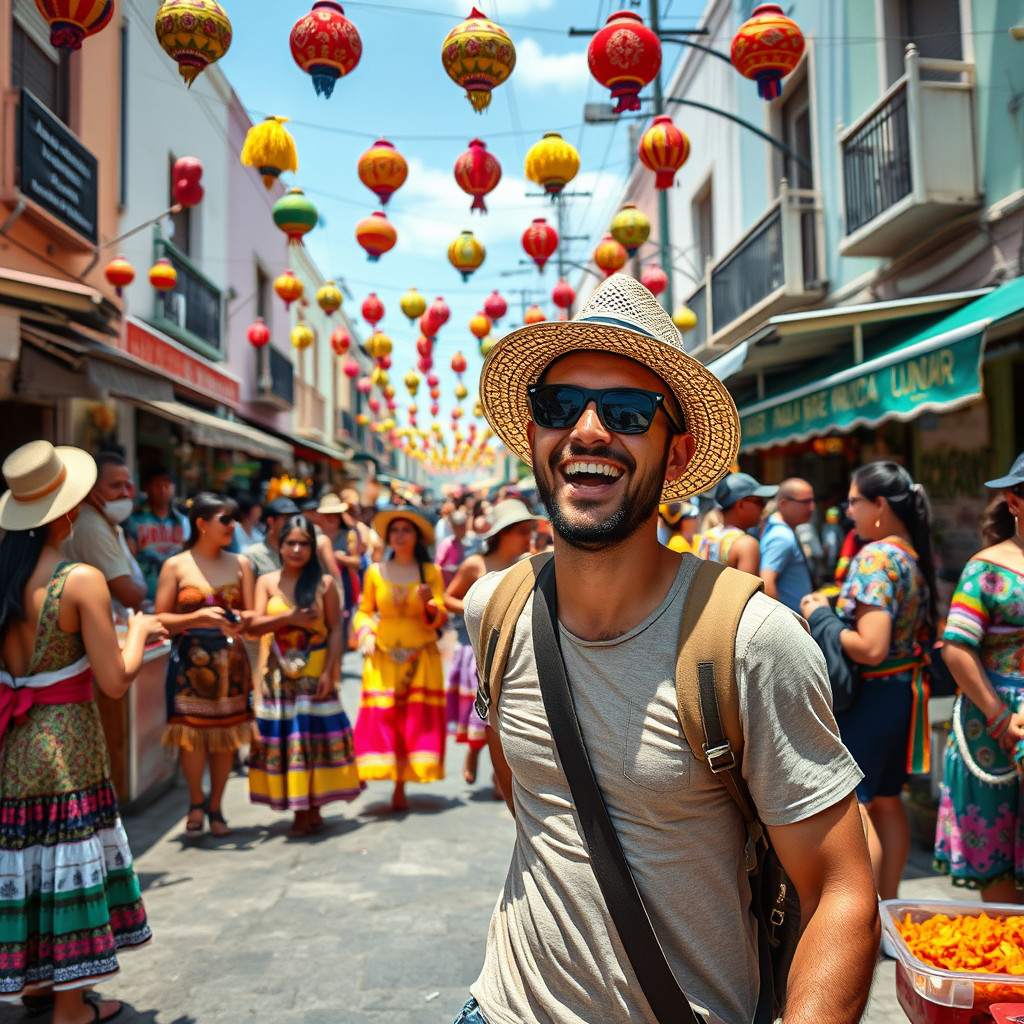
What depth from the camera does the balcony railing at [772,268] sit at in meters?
10.9

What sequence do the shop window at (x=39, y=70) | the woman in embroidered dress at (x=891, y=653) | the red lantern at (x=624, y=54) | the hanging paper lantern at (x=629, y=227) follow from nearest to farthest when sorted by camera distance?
1. the woman in embroidered dress at (x=891, y=653)
2. the red lantern at (x=624, y=54)
3. the hanging paper lantern at (x=629, y=227)
4. the shop window at (x=39, y=70)

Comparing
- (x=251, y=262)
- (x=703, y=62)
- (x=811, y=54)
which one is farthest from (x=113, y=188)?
(x=703, y=62)

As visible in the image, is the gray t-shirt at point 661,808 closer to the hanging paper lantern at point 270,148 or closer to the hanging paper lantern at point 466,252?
the hanging paper lantern at point 270,148

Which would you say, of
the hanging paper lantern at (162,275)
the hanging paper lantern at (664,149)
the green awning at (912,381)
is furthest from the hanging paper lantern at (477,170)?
the hanging paper lantern at (162,275)

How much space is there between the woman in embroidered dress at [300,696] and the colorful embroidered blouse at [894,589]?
3272 millimetres

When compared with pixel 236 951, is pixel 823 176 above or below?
above

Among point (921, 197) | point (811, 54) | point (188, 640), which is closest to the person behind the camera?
point (188, 640)

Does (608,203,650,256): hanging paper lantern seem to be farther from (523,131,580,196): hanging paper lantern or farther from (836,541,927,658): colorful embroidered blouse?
(836,541,927,658): colorful embroidered blouse

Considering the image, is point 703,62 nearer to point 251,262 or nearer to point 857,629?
point 251,262

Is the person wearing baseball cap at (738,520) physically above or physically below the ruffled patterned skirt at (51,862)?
above

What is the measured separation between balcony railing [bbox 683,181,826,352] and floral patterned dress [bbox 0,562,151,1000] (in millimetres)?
9711

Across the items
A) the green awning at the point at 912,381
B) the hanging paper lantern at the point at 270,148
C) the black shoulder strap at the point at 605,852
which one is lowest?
the black shoulder strap at the point at 605,852

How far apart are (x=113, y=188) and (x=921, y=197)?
9254mm

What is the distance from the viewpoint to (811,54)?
36.6 feet
